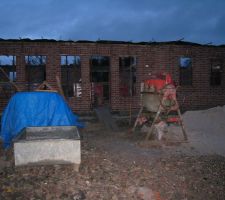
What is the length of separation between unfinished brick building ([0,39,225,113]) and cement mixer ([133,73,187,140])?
14.3 ft

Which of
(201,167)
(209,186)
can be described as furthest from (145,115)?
(209,186)

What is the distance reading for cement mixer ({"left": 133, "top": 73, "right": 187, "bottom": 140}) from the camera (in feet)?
31.8

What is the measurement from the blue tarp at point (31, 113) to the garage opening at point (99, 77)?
6.01m

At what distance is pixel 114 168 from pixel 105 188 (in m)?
1.21

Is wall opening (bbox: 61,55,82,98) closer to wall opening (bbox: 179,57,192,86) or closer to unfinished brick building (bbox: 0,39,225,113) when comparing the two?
unfinished brick building (bbox: 0,39,225,113)

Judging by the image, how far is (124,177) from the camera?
611 centimetres

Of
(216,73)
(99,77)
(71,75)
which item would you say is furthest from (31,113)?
(216,73)

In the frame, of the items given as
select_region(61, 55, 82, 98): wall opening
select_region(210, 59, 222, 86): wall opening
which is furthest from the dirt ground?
select_region(210, 59, 222, 86): wall opening

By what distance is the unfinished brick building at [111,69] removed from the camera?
14.2 metres

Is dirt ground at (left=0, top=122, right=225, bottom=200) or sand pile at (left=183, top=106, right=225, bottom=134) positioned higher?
sand pile at (left=183, top=106, right=225, bottom=134)

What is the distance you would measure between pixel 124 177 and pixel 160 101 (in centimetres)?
415

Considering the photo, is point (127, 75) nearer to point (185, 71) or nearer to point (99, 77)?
point (99, 77)

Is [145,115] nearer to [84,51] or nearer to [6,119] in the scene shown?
[6,119]

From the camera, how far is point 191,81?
16312 mm
